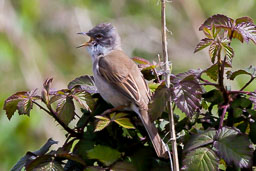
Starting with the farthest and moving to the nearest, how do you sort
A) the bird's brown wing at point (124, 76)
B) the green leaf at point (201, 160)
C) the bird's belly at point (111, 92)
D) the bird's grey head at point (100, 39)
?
the bird's grey head at point (100, 39) < the bird's brown wing at point (124, 76) < the bird's belly at point (111, 92) < the green leaf at point (201, 160)

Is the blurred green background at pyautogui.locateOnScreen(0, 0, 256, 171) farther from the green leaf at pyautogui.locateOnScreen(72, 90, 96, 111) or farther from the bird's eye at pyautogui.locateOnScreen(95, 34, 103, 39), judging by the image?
the green leaf at pyautogui.locateOnScreen(72, 90, 96, 111)

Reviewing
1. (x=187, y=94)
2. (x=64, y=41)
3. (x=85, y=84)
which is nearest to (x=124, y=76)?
(x=85, y=84)

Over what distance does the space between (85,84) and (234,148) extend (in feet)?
2.72

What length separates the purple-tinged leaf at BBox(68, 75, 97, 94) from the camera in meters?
2.63

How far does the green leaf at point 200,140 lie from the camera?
2156mm

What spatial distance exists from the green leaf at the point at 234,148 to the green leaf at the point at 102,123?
42 cm

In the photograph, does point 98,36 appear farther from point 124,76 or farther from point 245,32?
point 245,32

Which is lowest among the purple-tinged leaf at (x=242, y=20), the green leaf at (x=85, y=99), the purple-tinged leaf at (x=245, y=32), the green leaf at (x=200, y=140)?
the green leaf at (x=200, y=140)

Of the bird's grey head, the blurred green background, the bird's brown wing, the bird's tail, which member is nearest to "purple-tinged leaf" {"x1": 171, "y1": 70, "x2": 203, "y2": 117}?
the bird's tail

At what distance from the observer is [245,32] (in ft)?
7.66

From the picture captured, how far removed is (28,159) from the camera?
2.41 m

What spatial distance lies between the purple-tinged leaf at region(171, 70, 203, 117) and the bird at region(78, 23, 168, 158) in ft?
0.75

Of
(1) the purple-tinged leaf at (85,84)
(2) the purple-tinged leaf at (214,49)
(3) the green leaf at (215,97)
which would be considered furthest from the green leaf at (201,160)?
(1) the purple-tinged leaf at (85,84)

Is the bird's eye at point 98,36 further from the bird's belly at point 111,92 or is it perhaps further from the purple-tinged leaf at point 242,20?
the purple-tinged leaf at point 242,20
